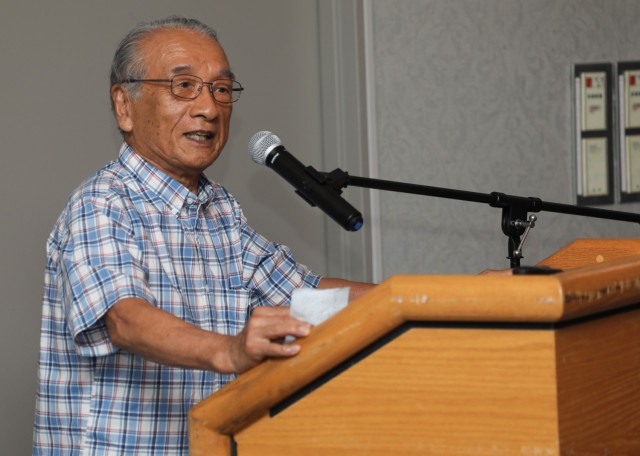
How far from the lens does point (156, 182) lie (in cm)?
190

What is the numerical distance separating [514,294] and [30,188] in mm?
1918

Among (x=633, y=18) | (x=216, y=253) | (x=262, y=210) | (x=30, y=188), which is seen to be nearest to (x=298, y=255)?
(x=262, y=210)

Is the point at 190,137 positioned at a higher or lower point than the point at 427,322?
higher

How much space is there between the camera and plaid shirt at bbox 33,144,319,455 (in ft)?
5.28

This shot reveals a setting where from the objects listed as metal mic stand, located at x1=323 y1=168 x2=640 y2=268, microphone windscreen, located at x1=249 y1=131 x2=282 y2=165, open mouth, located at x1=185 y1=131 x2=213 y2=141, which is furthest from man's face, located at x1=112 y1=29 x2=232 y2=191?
metal mic stand, located at x1=323 y1=168 x2=640 y2=268

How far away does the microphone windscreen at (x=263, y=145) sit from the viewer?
160cm

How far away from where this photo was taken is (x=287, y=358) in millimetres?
1148

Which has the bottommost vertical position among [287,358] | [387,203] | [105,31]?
[287,358]

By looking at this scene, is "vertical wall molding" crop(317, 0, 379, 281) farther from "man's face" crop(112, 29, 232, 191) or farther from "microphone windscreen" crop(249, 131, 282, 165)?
"microphone windscreen" crop(249, 131, 282, 165)

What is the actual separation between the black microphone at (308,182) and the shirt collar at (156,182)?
29cm

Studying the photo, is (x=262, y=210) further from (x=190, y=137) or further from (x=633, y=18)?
(x=633, y=18)

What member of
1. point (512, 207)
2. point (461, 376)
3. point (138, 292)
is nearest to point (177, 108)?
point (138, 292)

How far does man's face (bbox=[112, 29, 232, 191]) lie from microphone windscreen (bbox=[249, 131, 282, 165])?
0.30 metres

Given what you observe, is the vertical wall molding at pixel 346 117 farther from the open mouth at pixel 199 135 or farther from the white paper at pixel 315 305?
the white paper at pixel 315 305
